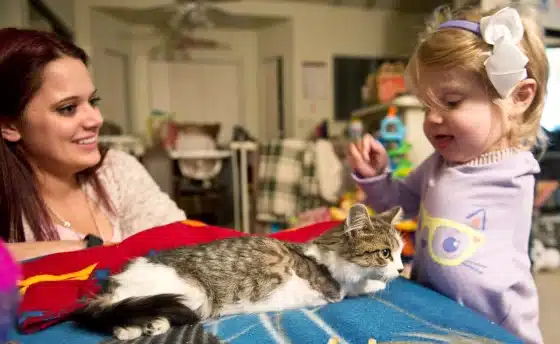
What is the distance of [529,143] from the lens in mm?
791

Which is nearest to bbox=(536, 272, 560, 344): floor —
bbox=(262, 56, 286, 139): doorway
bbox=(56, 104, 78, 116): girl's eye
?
bbox=(56, 104, 78, 116): girl's eye

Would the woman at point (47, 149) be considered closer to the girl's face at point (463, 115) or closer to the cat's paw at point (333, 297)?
the cat's paw at point (333, 297)

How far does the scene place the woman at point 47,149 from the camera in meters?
0.88

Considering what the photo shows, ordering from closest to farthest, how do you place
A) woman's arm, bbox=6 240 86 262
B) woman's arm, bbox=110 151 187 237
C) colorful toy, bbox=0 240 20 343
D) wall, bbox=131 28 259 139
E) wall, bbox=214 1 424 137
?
colorful toy, bbox=0 240 20 343 < woman's arm, bbox=6 240 86 262 < woman's arm, bbox=110 151 187 237 < wall, bbox=214 1 424 137 < wall, bbox=131 28 259 139

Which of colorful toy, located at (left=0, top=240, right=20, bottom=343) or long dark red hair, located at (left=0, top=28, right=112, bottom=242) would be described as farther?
long dark red hair, located at (left=0, top=28, right=112, bottom=242)

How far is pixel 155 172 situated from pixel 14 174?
3.37 metres

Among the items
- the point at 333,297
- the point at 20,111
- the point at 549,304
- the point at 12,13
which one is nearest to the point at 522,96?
the point at 333,297

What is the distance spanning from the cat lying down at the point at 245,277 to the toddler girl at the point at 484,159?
0.10m

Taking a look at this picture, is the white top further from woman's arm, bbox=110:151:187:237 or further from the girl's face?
the girl's face

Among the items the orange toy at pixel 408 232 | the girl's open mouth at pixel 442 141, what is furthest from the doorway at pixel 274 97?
the girl's open mouth at pixel 442 141

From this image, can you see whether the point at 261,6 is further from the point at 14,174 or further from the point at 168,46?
the point at 14,174

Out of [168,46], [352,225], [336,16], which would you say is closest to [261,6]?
[336,16]

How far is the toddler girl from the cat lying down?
0.34 ft

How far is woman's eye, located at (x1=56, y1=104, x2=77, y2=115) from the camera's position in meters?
0.90
